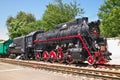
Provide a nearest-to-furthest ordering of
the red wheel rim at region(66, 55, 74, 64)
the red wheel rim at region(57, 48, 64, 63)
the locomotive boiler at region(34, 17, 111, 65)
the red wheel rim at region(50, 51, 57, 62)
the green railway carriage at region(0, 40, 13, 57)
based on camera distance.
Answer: the locomotive boiler at region(34, 17, 111, 65)
the red wheel rim at region(66, 55, 74, 64)
the red wheel rim at region(57, 48, 64, 63)
the red wheel rim at region(50, 51, 57, 62)
the green railway carriage at region(0, 40, 13, 57)

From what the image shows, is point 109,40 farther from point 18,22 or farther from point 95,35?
point 18,22

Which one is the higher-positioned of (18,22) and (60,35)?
(18,22)

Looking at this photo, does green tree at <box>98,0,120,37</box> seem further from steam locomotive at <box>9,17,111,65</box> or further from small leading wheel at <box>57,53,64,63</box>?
small leading wheel at <box>57,53,64,63</box>

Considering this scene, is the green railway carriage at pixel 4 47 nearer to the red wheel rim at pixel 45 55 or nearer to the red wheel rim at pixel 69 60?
the red wheel rim at pixel 45 55

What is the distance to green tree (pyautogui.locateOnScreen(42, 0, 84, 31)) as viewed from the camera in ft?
157

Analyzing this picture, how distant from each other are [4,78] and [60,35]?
28.3 feet

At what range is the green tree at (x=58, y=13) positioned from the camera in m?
47.8

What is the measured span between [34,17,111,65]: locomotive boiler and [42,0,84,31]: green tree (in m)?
24.0

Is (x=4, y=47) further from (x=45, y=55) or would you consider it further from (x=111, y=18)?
(x=111, y=18)

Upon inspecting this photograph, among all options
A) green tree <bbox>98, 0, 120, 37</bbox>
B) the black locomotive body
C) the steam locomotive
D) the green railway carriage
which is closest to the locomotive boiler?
the steam locomotive

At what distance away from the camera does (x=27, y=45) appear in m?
28.1

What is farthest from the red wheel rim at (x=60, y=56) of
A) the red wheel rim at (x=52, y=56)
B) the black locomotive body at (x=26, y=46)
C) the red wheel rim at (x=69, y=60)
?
the black locomotive body at (x=26, y=46)

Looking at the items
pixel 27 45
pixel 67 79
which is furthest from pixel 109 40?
pixel 67 79

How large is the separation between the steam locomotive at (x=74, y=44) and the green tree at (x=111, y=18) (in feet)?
43.2
